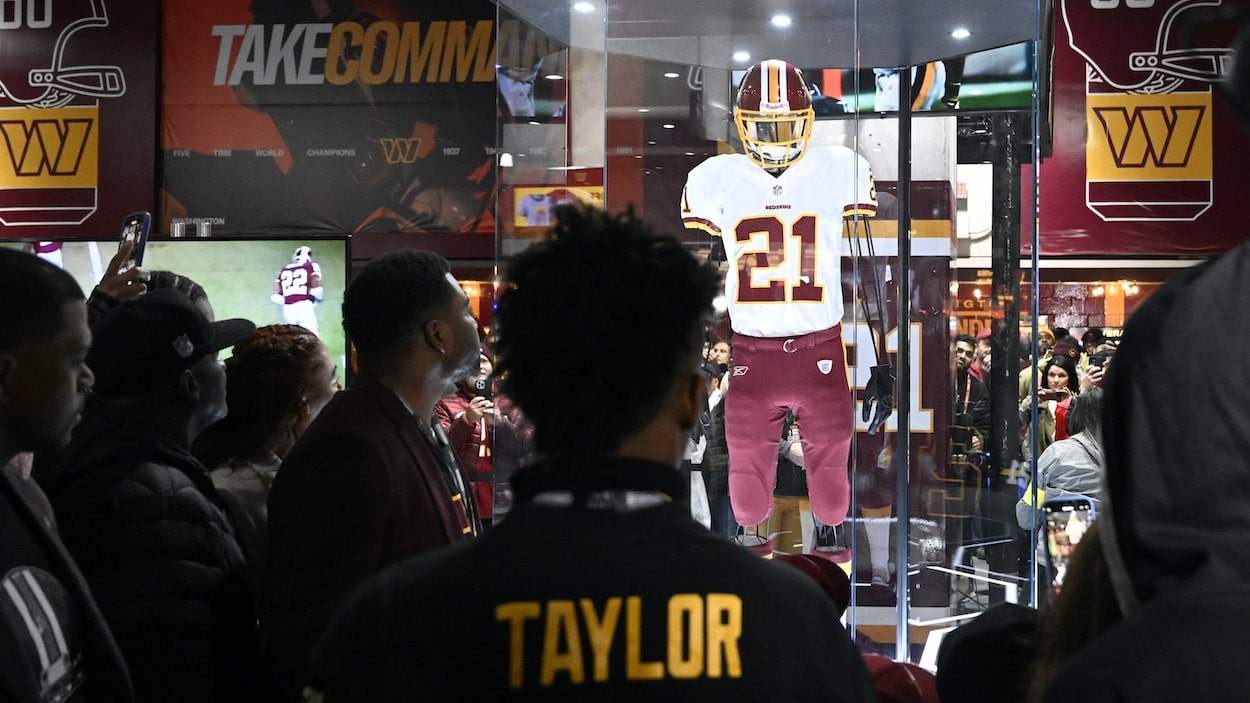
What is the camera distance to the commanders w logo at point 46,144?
668 centimetres

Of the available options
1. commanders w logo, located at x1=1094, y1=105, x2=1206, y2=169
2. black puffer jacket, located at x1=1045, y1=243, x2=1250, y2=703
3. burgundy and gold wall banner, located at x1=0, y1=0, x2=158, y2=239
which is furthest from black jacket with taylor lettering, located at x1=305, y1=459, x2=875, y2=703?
commanders w logo, located at x1=1094, y1=105, x2=1206, y2=169

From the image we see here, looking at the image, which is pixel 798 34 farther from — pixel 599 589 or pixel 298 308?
pixel 599 589

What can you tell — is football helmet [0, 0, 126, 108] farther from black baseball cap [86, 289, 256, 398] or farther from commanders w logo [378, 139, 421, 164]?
black baseball cap [86, 289, 256, 398]

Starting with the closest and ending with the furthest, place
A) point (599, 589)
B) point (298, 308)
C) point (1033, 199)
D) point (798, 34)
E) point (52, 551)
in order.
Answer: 1. point (599, 589)
2. point (52, 551)
3. point (1033, 199)
4. point (798, 34)
5. point (298, 308)

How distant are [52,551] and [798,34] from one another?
279 centimetres

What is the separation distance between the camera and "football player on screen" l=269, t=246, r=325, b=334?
4.31 meters

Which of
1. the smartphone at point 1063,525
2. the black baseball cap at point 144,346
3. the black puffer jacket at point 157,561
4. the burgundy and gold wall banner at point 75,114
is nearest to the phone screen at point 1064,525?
the smartphone at point 1063,525

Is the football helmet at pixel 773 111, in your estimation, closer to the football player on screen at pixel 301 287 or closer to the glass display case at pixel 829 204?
the glass display case at pixel 829 204

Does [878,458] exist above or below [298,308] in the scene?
below

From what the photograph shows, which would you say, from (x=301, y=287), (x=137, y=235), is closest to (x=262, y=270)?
(x=301, y=287)

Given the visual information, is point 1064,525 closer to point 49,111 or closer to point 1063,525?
point 1063,525

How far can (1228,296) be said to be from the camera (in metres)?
0.70

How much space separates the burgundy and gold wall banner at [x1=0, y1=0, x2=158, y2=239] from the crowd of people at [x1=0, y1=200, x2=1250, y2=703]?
530 cm

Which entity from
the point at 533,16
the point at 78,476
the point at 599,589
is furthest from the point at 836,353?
the point at 599,589
